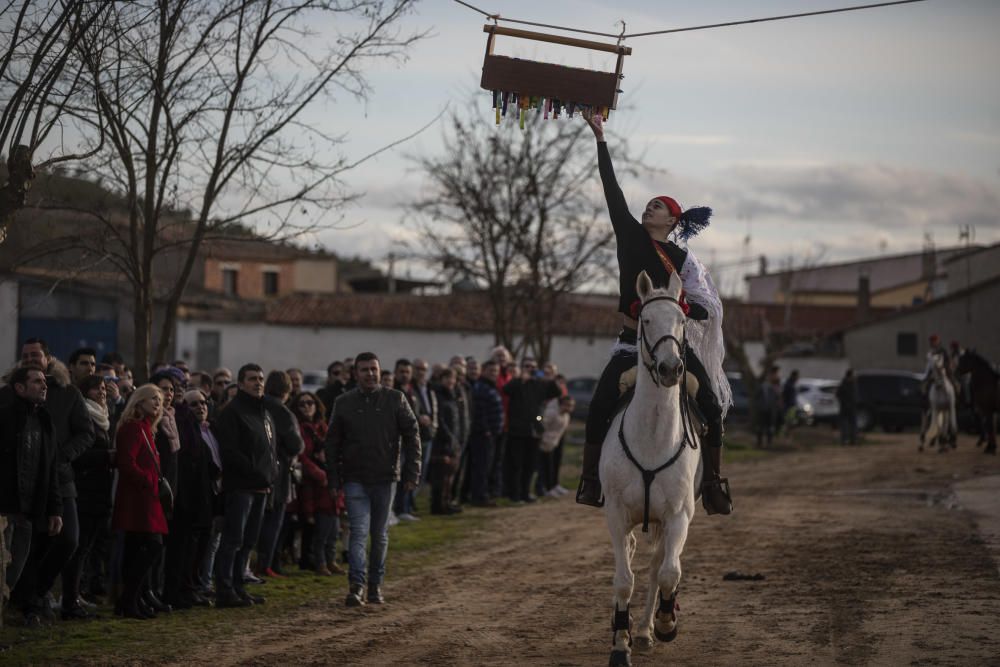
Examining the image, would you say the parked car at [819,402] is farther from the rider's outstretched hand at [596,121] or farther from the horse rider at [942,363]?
the rider's outstretched hand at [596,121]

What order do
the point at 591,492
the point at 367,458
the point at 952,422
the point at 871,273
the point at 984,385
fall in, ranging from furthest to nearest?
the point at 871,273 → the point at 952,422 → the point at 984,385 → the point at 367,458 → the point at 591,492

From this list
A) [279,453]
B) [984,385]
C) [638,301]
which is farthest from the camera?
[984,385]

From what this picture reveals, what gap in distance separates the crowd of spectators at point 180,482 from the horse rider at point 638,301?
113 inches

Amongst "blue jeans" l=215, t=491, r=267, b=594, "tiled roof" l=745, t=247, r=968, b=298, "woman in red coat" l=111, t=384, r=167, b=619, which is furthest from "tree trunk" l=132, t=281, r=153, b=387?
"tiled roof" l=745, t=247, r=968, b=298

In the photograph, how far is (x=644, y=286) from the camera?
9.37m

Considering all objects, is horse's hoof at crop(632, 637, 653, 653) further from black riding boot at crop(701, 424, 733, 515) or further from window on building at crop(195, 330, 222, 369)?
window on building at crop(195, 330, 222, 369)

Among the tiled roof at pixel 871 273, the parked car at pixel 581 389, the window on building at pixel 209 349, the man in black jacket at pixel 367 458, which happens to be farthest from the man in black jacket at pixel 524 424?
the tiled roof at pixel 871 273

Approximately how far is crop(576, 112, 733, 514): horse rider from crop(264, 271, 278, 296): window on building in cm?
7189

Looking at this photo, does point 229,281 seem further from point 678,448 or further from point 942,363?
point 678,448

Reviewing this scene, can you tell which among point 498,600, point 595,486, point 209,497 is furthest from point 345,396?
point 595,486

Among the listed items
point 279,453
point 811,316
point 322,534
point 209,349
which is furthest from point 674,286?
point 811,316

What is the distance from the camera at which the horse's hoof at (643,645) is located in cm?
996

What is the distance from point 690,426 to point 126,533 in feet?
16.2

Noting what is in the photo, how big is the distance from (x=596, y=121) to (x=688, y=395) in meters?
2.33
